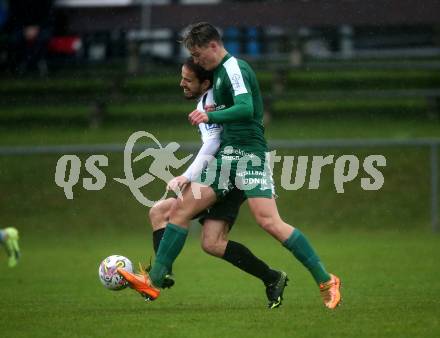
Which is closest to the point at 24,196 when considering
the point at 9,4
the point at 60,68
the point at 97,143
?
the point at 97,143

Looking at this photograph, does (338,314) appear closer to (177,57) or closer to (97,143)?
(97,143)

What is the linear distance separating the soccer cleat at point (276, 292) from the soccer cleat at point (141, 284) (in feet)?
2.62

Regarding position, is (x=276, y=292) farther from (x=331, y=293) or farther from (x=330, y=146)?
(x=330, y=146)

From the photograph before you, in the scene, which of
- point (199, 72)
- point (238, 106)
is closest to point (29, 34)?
point (199, 72)

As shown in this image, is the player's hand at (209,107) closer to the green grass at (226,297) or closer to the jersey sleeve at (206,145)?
the jersey sleeve at (206,145)

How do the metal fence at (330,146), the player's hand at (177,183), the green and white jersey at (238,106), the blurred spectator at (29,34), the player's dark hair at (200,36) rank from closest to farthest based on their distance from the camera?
the green and white jersey at (238,106) < the player's dark hair at (200,36) < the player's hand at (177,183) < the metal fence at (330,146) < the blurred spectator at (29,34)

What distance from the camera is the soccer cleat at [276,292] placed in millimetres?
7285

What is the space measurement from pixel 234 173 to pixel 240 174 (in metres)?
0.05

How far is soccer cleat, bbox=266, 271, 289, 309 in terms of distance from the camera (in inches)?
287

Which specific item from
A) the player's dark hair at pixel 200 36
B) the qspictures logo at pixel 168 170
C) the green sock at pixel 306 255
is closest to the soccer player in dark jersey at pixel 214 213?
the player's dark hair at pixel 200 36

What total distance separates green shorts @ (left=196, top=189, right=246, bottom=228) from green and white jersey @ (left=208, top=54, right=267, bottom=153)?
0.39 meters

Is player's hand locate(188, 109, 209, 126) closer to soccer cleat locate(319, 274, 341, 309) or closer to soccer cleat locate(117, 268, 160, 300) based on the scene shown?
soccer cleat locate(117, 268, 160, 300)

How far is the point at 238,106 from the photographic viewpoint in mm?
6852

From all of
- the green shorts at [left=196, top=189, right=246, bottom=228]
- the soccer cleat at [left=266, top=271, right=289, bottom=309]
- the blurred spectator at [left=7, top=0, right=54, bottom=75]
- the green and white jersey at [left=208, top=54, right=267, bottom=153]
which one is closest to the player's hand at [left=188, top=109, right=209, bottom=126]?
the green and white jersey at [left=208, top=54, right=267, bottom=153]
